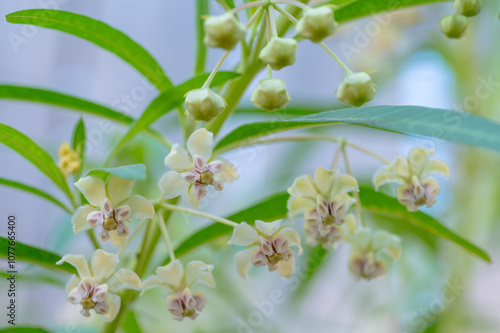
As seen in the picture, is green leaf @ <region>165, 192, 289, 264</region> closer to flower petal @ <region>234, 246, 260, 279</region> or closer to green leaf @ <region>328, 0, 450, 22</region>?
flower petal @ <region>234, 246, 260, 279</region>

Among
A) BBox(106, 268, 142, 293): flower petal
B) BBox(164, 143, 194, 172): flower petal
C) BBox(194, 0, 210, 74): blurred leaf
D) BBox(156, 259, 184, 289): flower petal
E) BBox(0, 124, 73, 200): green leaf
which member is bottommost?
BBox(106, 268, 142, 293): flower petal

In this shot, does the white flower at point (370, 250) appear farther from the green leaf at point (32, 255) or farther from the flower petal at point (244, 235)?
the green leaf at point (32, 255)

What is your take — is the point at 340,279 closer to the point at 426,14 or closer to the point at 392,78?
the point at 392,78

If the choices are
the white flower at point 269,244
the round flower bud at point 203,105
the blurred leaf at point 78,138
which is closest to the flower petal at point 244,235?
the white flower at point 269,244

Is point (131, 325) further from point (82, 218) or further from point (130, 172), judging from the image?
point (130, 172)

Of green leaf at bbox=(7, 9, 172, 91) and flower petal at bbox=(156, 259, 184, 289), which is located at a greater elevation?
green leaf at bbox=(7, 9, 172, 91)

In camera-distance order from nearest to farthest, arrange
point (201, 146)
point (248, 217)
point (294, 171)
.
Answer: point (201, 146)
point (248, 217)
point (294, 171)

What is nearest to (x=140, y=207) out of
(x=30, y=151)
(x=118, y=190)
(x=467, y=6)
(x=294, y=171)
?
(x=118, y=190)

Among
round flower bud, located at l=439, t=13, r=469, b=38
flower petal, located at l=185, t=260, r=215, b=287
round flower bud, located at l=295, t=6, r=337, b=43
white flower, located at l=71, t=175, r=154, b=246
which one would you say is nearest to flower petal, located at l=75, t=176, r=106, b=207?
white flower, located at l=71, t=175, r=154, b=246
